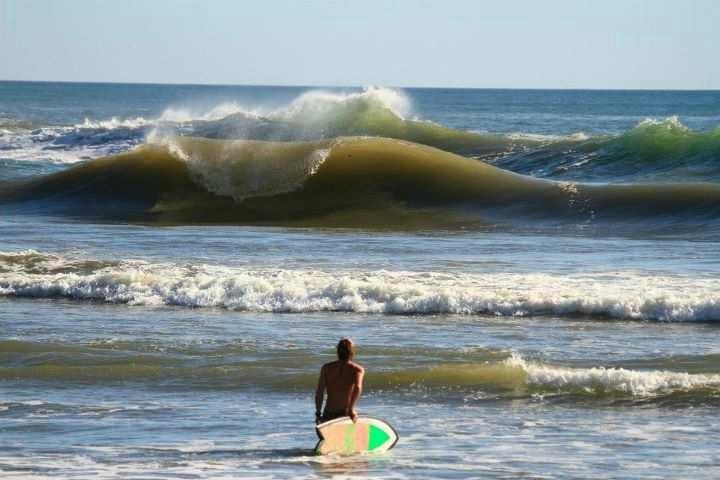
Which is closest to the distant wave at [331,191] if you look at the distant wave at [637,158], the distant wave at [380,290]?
the distant wave at [637,158]

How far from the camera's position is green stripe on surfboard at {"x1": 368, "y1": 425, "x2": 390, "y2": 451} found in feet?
32.7

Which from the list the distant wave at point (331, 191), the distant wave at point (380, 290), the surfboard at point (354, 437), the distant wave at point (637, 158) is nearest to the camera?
the surfboard at point (354, 437)

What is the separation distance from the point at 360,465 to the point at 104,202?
20.1 meters

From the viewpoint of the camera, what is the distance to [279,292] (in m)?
17.1

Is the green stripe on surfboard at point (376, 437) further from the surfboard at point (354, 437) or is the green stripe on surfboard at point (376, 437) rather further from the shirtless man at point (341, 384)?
the shirtless man at point (341, 384)

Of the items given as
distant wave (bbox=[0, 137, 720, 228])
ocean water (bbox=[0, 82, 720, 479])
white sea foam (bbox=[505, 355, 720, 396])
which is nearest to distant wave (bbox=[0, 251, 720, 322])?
ocean water (bbox=[0, 82, 720, 479])

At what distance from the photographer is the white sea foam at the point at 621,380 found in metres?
12.3

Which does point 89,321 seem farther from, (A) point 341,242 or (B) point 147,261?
(A) point 341,242

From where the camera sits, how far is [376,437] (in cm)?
996

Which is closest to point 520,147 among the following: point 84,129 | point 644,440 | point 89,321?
point 84,129

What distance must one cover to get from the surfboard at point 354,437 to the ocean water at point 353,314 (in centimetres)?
18

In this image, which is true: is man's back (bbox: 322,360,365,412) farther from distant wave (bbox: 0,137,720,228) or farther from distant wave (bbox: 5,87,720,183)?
distant wave (bbox: 5,87,720,183)

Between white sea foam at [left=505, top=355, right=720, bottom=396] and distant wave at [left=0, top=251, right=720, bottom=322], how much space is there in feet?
11.3

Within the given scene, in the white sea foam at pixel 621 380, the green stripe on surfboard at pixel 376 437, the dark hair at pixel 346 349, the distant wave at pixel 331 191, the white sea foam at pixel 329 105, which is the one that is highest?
the white sea foam at pixel 329 105
